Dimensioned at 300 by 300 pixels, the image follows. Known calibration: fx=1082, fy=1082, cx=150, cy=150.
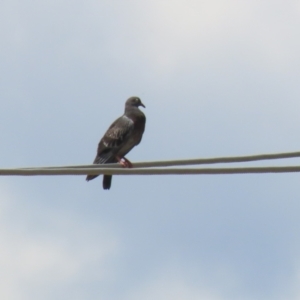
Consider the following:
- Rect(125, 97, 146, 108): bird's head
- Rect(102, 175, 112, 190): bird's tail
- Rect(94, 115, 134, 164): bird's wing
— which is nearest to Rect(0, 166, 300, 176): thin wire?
Rect(102, 175, 112, 190): bird's tail

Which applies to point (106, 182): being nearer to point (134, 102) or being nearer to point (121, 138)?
point (121, 138)

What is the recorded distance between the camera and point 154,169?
7.80 m

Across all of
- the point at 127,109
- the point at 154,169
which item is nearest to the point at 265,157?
the point at 154,169

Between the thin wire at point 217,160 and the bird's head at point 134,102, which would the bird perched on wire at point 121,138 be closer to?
the bird's head at point 134,102

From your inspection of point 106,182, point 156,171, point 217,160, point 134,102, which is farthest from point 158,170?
point 134,102

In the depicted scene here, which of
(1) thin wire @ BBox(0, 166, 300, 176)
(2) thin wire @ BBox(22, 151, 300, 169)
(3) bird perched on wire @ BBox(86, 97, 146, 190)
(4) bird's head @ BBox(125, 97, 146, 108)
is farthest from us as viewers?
(4) bird's head @ BBox(125, 97, 146, 108)

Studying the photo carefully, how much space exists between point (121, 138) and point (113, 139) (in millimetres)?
120

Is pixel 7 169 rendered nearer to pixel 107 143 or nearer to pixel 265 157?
pixel 265 157

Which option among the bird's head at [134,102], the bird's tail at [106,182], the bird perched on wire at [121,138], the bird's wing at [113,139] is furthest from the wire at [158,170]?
the bird's head at [134,102]

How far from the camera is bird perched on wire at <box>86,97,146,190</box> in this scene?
14203 mm

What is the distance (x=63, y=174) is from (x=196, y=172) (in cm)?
96

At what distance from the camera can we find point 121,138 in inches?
572

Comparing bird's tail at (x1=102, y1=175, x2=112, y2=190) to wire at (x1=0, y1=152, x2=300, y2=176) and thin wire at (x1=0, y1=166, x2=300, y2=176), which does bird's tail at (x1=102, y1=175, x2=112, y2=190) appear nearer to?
wire at (x1=0, y1=152, x2=300, y2=176)

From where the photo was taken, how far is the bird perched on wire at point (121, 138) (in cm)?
1420
